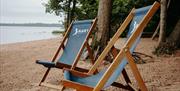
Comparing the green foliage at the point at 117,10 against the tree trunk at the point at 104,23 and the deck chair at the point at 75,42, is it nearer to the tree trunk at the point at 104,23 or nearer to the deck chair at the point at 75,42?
the tree trunk at the point at 104,23

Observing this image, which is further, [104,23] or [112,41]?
[104,23]

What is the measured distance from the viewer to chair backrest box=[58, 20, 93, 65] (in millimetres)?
6312

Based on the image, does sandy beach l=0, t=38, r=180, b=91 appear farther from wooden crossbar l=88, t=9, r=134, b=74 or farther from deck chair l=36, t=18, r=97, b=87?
wooden crossbar l=88, t=9, r=134, b=74

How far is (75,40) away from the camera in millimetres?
6504

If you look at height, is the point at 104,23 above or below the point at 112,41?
below

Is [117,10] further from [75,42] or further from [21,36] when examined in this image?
[21,36]

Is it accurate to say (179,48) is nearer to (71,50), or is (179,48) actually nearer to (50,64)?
(71,50)

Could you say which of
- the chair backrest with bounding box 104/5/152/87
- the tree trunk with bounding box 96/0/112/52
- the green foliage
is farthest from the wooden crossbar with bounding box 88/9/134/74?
the green foliage

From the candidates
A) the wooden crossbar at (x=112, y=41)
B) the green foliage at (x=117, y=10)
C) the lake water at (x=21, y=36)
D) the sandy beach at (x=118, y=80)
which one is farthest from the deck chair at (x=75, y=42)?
the lake water at (x=21, y=36)

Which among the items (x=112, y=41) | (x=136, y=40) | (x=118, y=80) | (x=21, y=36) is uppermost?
(x=136, y=40)

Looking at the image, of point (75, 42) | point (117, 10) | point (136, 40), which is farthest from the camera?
point (117, 10)

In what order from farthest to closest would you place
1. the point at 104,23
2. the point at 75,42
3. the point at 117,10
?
1. the point at 117,10
2. the point at 104,23
3. the point at 75,42

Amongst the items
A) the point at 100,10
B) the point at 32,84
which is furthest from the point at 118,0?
the point at 32,84

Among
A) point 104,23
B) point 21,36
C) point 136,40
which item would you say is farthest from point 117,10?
point 21,36
